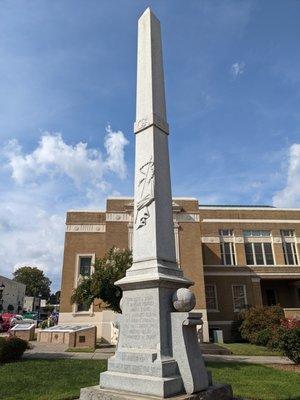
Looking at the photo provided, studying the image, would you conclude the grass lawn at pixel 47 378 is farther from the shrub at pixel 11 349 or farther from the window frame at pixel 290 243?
the window frame at pixel 290 243

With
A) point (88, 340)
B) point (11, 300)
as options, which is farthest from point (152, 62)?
point (11, 300)

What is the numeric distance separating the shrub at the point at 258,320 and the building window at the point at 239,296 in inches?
207

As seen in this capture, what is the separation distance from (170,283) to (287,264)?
95.7ft

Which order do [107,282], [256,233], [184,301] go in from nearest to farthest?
[184,301], [107,282], [256,233]

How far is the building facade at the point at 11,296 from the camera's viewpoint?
72312mm

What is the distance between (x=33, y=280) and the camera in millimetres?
99312

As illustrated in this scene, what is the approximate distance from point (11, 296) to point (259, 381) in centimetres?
7553

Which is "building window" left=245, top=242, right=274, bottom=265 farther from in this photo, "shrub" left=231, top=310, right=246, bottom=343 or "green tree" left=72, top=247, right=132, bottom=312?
"green tree" left=72, top=247, right=132, bottom=312

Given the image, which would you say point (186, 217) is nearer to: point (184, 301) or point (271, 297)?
point (271, 297)

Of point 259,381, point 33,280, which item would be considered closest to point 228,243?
point 259,381

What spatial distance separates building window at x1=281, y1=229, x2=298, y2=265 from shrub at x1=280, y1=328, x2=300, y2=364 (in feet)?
66.1

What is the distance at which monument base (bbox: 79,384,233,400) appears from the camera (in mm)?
5379

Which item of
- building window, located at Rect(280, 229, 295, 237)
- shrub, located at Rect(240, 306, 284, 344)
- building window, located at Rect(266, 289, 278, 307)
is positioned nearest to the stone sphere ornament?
shrub, located at Rect(240, 306, 284, 344)

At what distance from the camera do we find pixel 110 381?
607cm
